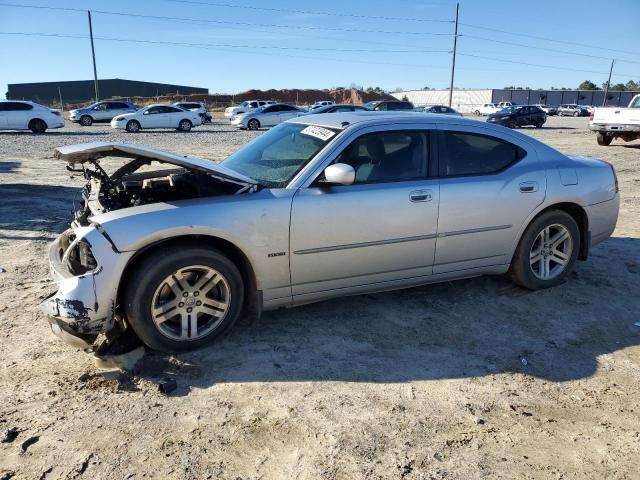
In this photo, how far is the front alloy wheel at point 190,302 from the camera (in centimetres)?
343

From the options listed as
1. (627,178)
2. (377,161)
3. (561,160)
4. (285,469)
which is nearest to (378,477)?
(285,469)

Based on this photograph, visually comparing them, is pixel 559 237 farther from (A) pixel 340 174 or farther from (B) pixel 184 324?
(B) pixel 184 324

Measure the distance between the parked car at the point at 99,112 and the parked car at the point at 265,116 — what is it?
24.0 feet

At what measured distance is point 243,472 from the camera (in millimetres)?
2479

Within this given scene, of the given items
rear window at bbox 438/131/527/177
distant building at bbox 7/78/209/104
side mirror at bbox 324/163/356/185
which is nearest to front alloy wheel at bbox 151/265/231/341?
side mirror at bbox 324/163/356/185

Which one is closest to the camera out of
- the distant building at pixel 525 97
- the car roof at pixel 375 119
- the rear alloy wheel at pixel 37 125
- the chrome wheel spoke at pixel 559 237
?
the car roof at pixel 375 119

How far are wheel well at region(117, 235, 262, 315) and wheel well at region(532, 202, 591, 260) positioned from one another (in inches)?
114

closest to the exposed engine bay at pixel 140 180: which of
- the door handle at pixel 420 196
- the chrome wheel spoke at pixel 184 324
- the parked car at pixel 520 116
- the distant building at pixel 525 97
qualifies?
the chrome wheel spoke at pixel 184 324

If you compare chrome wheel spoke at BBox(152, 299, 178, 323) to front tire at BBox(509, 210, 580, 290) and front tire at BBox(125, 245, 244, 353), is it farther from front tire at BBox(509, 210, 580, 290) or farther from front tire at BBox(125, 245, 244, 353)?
front tire at BBox(509, 210, 580, 290)

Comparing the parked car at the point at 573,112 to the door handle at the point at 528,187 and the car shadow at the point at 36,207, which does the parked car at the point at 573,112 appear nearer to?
the car shadow at the point at 36,207

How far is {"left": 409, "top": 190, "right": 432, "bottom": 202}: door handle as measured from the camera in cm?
399

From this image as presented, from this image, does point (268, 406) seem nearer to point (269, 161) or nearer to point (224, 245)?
point (224, 245)

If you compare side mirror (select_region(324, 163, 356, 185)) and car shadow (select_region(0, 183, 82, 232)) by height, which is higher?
side mirror (select_region(324, 163, 356, 185))

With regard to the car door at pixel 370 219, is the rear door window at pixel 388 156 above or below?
above
